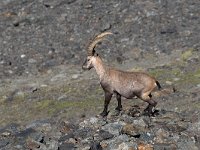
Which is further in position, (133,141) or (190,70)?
(190,70)

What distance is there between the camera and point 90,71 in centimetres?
2523

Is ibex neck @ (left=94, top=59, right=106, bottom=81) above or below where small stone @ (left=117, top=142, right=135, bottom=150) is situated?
above

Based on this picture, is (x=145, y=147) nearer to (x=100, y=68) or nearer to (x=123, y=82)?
(x=123, y=82)

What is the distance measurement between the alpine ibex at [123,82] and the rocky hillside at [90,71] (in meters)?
0.57

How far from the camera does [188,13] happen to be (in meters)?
30.0

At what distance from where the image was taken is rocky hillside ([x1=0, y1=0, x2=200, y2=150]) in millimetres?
16078

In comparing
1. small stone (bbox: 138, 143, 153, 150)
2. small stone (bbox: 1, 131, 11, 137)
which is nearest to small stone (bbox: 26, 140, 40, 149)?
small stone (bbox: 1, 131, 11, 137)

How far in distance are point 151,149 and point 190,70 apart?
933 centimetres

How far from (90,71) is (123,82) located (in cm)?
780

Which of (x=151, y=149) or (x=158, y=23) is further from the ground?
(x=151, y=149)

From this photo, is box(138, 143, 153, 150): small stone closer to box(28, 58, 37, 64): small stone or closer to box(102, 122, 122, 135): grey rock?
box(102, 122, 122, 135): grey rock

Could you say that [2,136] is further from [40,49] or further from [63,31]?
[63,31]

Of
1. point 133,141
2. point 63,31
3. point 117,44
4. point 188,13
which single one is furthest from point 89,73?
point 133,141

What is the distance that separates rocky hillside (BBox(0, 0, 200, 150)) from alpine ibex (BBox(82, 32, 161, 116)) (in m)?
0.57
